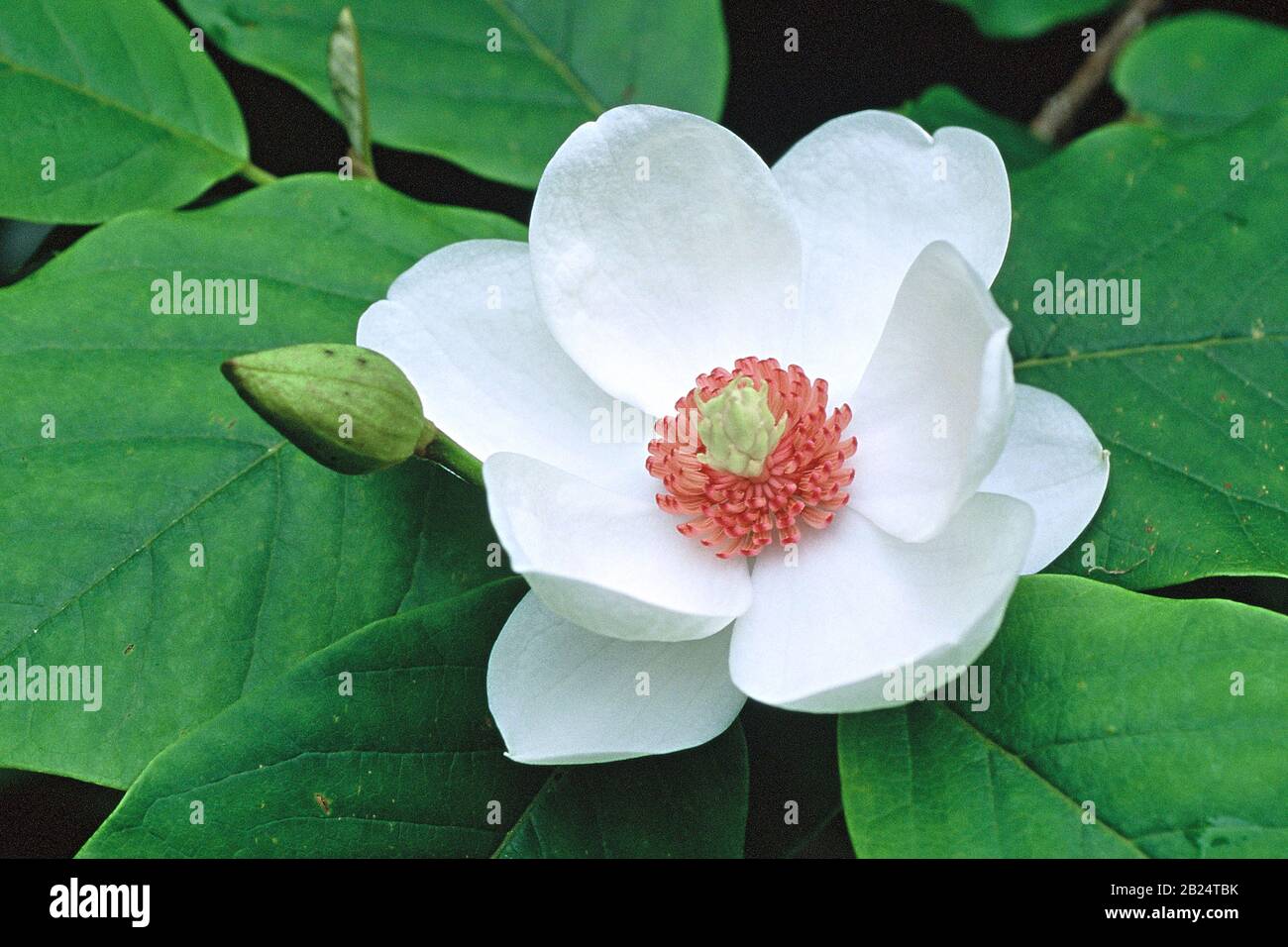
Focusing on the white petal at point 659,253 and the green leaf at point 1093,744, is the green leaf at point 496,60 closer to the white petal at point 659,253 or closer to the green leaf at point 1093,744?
the white petal at point 659,253

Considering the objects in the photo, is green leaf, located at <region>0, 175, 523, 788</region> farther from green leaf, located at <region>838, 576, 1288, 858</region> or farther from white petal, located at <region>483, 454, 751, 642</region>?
green leaf, located at <region>838, 576, 1288, 858</region>

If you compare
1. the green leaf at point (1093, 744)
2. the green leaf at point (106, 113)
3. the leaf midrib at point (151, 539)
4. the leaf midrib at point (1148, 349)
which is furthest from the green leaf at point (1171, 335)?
the green leaf at point (106, 113)

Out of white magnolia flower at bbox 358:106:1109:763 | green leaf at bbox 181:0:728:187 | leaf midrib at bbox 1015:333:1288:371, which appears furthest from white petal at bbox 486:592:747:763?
green leaf at bbox 181:0:728:187

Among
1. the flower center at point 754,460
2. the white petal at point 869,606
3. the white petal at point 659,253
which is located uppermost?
the white petal at point 659,253

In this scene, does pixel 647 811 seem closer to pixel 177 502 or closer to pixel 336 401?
pixel 336 401

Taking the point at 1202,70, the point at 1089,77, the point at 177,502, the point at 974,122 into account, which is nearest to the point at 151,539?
the point at 177,502

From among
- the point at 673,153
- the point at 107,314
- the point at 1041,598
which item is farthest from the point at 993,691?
the point at 107,314

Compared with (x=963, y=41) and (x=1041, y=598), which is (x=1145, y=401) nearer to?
(x=1041, y=598)
